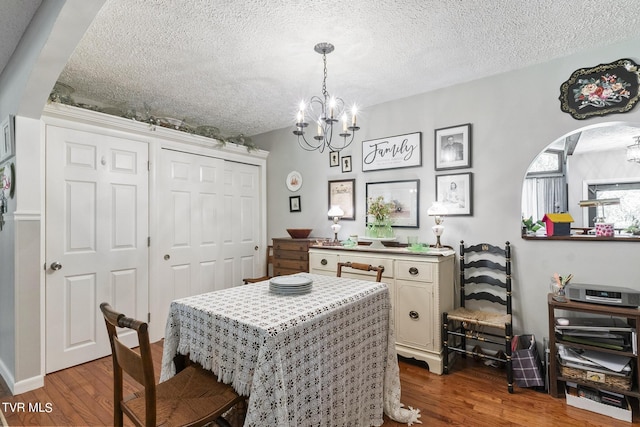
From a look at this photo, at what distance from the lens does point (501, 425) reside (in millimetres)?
1996

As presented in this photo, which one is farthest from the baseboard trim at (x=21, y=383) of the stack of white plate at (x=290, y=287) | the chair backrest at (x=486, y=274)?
the chair backrest at (x=486, y=274)

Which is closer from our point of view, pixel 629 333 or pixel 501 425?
pixel 501 425

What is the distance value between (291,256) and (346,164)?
1253 millimetres

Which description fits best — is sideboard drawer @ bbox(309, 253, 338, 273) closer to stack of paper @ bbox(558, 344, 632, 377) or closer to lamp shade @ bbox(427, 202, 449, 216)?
lamp shade @ bbox(427, 202, 449, 216)

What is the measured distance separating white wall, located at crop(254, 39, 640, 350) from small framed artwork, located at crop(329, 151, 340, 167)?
0.48 metres

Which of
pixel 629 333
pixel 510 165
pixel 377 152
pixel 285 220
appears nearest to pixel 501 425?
pixel 629 333

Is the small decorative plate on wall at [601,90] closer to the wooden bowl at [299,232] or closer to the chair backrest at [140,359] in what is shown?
the wooden bowl at [299,232]

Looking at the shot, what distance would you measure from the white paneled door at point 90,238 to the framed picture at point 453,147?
2.93 metres

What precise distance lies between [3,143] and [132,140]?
93 centimetres

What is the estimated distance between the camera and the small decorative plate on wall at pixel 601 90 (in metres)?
2.34

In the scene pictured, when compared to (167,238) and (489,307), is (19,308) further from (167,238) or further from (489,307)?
(489,307)

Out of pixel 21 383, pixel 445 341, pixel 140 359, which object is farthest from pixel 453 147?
pixel 21 383

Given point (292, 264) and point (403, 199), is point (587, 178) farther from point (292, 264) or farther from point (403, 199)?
point (292, 264)

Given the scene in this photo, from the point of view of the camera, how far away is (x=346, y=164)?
12.5 feet
